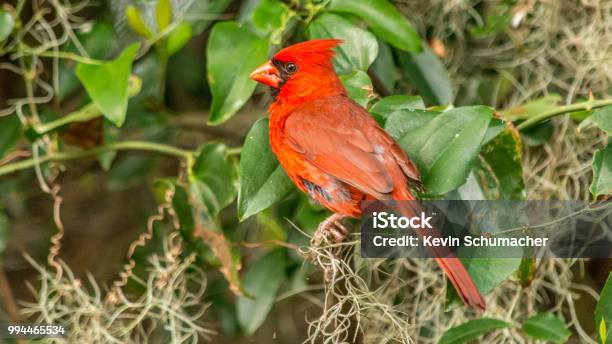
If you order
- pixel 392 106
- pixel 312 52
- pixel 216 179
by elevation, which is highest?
pixel 312 52

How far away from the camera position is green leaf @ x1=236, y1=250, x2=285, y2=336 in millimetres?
2711

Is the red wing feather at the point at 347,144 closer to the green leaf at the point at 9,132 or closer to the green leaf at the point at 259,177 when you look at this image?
the green leaf at the point at 259,177

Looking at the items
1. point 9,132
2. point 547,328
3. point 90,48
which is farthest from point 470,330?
point 9,132

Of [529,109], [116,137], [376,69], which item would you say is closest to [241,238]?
[116,137]

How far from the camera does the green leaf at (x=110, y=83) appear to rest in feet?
7.29

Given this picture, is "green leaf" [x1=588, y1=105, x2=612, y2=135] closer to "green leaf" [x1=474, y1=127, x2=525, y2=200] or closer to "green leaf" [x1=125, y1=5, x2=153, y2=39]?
"green leaf" [x1=474, y1=127, x2=525, y2=200]

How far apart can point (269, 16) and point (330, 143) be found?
51 centimetres

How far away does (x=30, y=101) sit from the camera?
2.63m

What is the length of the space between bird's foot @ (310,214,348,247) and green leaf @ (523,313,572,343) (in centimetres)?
58

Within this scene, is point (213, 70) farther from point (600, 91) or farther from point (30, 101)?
point (600, 91)

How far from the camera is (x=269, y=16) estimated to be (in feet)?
7.54

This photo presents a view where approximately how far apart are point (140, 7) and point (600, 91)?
1.28m

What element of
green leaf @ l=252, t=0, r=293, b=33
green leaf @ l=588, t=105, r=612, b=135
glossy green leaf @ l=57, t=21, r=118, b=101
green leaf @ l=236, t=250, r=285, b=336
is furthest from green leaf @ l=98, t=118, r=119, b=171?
green leaf @ l=588, t=105, r=612, b=135

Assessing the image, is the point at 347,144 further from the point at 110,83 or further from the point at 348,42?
the point at 110,83
